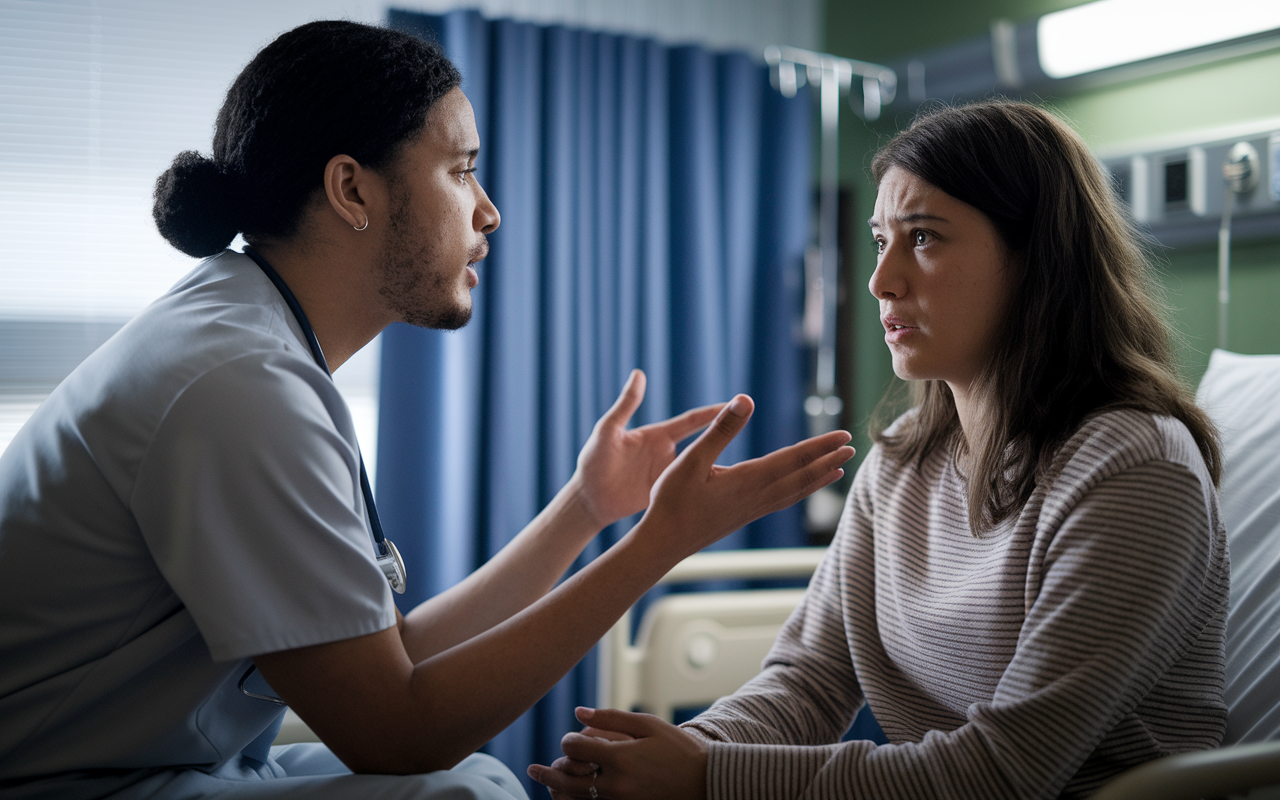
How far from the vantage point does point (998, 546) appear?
1.14 m

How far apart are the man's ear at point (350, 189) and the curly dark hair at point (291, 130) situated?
1 cm

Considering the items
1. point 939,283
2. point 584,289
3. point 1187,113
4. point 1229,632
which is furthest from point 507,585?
point 1187,113

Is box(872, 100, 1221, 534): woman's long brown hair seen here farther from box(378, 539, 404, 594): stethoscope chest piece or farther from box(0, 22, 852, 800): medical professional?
box(378, 539, 404, 594): stethoscope chest piece

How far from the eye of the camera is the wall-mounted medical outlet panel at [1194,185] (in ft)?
5.79

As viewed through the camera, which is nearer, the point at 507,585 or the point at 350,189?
the point at 350,189

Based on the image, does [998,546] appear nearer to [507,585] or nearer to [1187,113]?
[507,585]

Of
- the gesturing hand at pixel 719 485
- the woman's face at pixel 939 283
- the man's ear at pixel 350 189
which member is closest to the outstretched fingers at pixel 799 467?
the gesturing hand at pixel 719 485

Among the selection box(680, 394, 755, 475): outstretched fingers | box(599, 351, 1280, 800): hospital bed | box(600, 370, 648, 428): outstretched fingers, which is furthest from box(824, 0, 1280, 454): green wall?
box(680, 394, 755, 475): outstretched fingers

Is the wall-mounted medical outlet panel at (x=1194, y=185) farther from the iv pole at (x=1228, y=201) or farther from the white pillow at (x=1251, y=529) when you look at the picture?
the white pillow at (x=1251, y=529)

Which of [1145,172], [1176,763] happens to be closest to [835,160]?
[1145,172]

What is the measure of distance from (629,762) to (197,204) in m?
0.91

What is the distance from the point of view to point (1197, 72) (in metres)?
1.94

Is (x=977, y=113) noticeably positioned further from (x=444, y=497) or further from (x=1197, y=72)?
(x=444, y=497)

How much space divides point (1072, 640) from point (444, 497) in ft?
5.41
